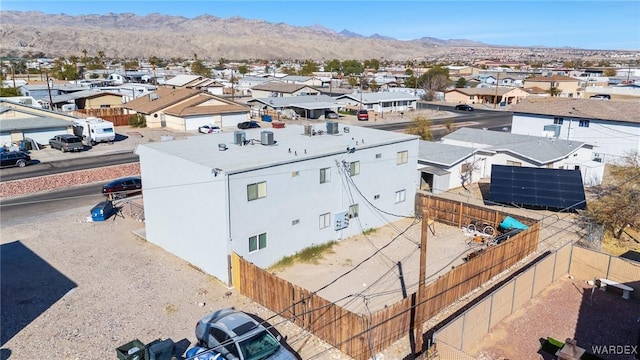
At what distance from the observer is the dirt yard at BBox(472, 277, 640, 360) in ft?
54.4

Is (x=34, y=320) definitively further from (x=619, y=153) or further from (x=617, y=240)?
(x=619, y=153)

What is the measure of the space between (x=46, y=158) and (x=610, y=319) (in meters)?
45.3

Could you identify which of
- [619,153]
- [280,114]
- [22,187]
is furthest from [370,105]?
[22,187]

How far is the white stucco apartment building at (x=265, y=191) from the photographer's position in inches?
821

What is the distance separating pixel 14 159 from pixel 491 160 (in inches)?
1581

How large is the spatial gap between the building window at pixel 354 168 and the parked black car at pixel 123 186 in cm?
1676

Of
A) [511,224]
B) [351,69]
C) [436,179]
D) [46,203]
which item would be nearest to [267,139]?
[511,224]

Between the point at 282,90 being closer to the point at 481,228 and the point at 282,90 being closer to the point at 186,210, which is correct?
the point at 481,228

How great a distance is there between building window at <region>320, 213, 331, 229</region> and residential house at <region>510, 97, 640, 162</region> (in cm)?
2983

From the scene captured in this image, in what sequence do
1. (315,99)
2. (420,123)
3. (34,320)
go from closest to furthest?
(34,320)
(420,123)
(315,99)

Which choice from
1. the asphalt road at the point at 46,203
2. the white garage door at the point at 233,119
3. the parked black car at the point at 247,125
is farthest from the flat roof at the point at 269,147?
the white garage door at the point at 233,119

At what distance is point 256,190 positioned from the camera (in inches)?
845

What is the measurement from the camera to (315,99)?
76.4 metres

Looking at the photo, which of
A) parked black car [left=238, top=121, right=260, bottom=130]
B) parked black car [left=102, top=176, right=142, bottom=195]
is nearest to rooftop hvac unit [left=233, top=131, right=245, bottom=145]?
parked black car [left=102, top=176, right=142, bottom=195]
